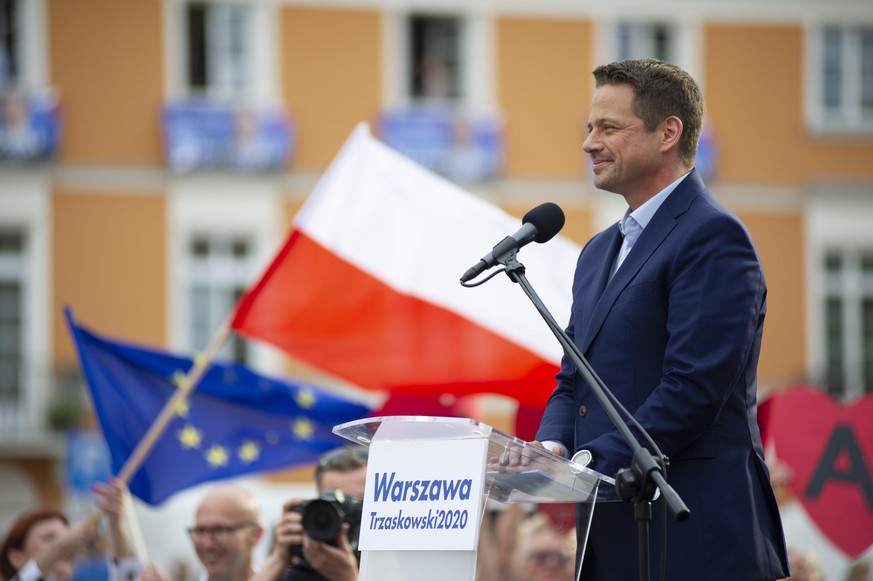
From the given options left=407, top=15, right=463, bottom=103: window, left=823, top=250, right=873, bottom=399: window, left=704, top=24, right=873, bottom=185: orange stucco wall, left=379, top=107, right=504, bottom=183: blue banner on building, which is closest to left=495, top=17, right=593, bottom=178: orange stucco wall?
left=379, top=107, right=504, bottom=183: blue banner on building

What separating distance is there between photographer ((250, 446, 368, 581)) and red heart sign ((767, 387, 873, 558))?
3104 millimetres

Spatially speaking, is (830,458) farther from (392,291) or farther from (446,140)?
(446,140)

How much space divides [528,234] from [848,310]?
20.9 metres

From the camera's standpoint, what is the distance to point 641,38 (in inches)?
925

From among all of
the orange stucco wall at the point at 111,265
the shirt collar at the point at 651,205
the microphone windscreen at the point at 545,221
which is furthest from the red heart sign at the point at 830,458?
the orange stucco wall at the point at 111,265

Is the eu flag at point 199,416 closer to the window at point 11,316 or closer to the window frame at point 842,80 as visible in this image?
the window at point 11,316

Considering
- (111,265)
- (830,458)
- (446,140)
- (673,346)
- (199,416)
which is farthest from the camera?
(446,140)

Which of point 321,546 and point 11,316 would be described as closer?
point 321,546

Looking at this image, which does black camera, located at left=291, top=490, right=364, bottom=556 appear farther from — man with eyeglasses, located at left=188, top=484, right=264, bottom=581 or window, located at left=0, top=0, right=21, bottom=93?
window, located at left=0, top=0, right=21, bottom=93

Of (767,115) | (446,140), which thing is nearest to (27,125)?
(446,140)

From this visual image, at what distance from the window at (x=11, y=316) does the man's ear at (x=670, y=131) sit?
19.4 meters

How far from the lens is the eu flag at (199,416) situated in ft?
26.3

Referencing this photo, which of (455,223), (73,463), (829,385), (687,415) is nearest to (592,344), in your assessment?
(687,415)

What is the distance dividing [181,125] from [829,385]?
1069 centimetres
